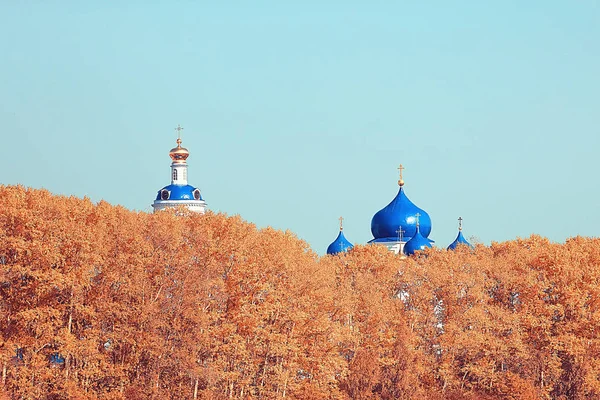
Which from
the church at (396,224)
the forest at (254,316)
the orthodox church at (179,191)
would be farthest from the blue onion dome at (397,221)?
the forest at (254,316)

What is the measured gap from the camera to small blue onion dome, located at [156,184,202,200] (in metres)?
108

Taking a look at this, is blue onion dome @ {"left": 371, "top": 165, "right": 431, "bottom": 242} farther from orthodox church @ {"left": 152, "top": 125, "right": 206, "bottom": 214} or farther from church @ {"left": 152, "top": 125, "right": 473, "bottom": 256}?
orthodox church @ {"left": 152, "top": 125, "right": 206, "bottom": 214}

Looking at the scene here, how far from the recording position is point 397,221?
102 m

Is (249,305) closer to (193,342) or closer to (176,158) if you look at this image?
(193,342)

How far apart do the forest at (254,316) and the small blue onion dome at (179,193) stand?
4631 centimetres

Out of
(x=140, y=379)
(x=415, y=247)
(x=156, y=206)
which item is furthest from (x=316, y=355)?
(x=156, y=206)

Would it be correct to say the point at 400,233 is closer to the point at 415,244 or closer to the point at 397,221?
the point at 397,221

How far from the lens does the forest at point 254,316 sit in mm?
47281

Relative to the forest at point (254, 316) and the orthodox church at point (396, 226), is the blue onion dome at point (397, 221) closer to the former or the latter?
the orthodox church at point (396, 226)


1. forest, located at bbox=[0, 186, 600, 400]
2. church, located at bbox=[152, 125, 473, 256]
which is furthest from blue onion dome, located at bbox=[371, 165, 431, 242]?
forest, located at bbox=[0, 186, 600, 400]

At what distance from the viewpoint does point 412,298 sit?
59594 mm

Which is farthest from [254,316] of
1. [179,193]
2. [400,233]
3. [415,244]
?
[179,193]

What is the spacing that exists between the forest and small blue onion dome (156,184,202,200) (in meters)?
46.3

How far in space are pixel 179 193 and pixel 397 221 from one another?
619 inches
